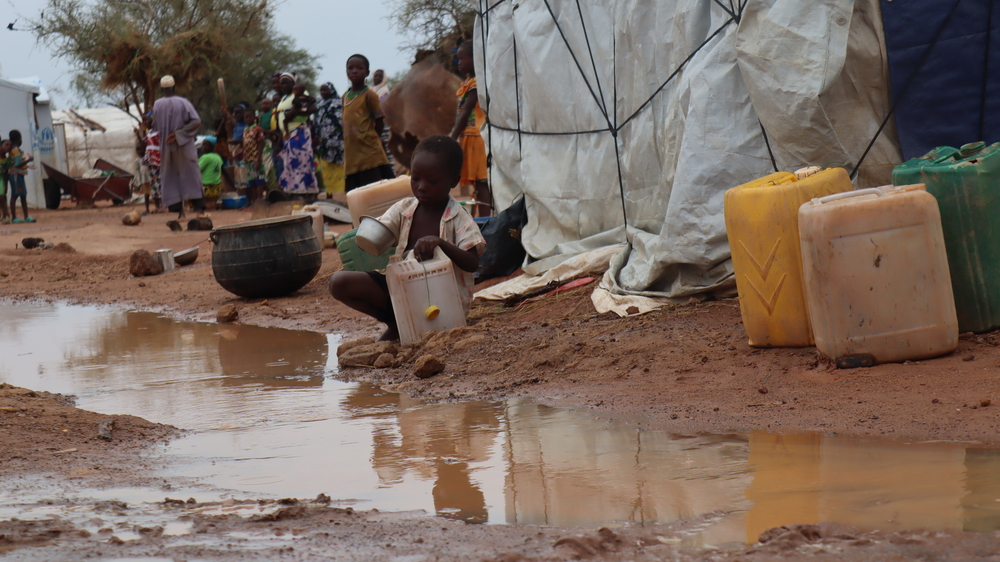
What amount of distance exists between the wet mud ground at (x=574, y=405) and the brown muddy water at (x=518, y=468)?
8cm

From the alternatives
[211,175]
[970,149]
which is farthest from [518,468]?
[211,175]

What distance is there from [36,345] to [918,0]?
4498mm

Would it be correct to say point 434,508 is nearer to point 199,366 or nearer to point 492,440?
point 492,440

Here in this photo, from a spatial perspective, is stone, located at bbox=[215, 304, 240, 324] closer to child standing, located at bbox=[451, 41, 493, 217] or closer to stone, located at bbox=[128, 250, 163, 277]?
child standing, located at bbox=[451, 41, 493, 217]

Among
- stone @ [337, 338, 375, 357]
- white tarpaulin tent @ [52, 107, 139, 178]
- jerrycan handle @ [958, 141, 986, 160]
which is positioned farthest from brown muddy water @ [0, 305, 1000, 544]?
white tarpaulin tent @ [52, 107, 139, 178]

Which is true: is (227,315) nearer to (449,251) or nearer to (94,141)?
(449,251)

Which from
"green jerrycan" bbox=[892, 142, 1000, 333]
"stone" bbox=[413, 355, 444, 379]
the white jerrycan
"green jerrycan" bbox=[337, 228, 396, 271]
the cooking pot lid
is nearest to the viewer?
the white jerrycan

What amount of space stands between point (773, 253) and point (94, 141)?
20260mm

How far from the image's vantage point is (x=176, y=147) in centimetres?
1152

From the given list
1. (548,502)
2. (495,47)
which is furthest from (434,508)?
(495,47)

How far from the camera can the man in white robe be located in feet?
36.7

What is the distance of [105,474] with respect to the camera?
2.29 meters

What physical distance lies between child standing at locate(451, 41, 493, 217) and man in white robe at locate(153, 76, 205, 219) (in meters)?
4.49

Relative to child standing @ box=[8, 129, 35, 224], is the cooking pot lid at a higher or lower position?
lower
